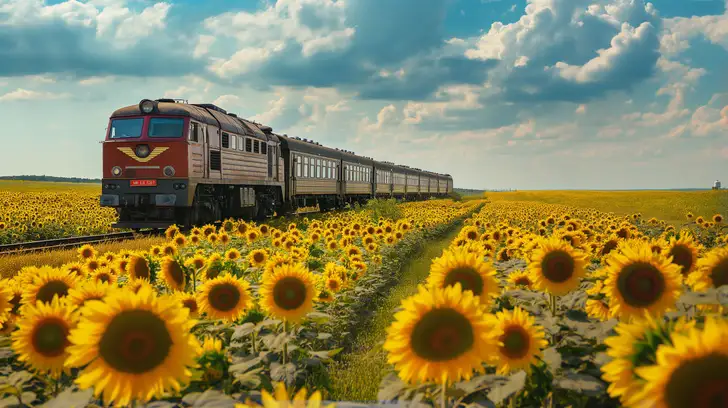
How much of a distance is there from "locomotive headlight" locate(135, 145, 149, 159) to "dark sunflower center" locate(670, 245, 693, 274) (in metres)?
16.2

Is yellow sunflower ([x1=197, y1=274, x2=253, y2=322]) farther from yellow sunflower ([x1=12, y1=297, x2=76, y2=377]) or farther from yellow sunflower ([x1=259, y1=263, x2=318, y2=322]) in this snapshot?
yellow sunflower ([x1=12, y1=297, x2=76, y2=377])

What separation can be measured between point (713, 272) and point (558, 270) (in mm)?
813

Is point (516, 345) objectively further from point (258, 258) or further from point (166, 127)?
point (166, 127)

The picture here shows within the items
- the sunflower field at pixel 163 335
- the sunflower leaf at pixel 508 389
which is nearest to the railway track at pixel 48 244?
the sunflower field at pixel 163 335

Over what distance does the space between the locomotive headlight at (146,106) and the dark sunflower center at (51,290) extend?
15.3 metres

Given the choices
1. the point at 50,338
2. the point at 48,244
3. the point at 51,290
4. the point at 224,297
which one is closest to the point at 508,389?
the point at 50,338

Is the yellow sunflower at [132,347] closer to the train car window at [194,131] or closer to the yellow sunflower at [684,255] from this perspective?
the yellow sunflower at [684,255]

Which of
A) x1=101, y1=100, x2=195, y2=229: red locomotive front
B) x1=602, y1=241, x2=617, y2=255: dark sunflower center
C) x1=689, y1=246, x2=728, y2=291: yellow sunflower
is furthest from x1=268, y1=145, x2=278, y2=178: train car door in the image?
x1=689, y1=246, x2=728, y2=291: yellow sunflower

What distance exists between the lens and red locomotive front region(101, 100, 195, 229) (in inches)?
678

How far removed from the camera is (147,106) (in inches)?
701

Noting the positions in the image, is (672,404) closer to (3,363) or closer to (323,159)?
(3,363)

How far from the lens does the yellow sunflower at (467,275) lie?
3.12 metres

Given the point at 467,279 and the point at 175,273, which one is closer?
the point at 467,279

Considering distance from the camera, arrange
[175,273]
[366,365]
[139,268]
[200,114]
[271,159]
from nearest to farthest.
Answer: [175,273] < [139,268] < [366,365] < [200,114] < [271,159]
